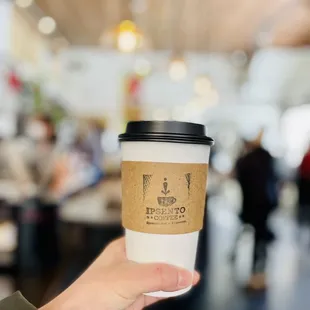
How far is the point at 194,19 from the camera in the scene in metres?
7.10

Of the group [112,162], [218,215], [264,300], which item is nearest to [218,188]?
[218,215]

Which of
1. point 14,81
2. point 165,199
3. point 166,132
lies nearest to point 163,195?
point 165,199

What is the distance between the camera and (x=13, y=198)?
412 centimetres

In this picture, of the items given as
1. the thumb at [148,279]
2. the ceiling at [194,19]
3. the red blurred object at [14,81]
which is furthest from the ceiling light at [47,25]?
the thumb at [148,279]

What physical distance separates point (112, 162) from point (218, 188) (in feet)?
9.38

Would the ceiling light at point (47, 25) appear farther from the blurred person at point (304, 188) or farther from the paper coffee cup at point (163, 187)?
the paper coffee cup at point (163, 187)

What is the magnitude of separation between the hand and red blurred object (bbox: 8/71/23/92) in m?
5.49

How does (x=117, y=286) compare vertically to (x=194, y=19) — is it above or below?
below

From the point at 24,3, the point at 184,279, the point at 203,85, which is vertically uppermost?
the point at 24,3

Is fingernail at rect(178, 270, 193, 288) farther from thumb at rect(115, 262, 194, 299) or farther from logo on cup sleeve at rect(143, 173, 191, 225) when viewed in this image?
logo on cup sleeve at rect(143, 173, 191, 225)

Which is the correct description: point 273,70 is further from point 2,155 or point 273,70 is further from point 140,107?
point 2,155

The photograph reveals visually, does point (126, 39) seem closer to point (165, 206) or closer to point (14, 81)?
point (14, 81)

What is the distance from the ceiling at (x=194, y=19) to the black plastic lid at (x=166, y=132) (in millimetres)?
5523

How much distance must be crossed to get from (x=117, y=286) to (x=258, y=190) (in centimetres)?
363
